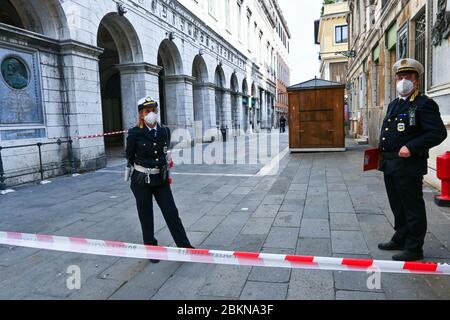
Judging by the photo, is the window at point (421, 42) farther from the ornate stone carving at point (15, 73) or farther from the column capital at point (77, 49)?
the ornate stone carving at point (15, 73)

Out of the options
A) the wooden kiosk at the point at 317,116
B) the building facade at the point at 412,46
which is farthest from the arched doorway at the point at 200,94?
the building facade at the point at 412,46

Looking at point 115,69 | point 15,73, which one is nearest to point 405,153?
point 15,73

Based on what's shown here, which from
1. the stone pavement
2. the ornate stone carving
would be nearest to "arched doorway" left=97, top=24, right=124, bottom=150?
the ornate stone carving

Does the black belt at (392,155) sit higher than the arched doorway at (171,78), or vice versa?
the arched doorway at (171,78)

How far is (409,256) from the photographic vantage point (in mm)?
3551

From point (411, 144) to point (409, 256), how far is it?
1093 mm

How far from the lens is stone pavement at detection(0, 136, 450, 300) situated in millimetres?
3098

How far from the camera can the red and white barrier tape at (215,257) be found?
2.94 meters

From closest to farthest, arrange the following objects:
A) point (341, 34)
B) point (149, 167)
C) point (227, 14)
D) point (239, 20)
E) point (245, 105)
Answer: point (149, 167), point (227, 14), point (239, 20), point (245, 105), point (341, 34)

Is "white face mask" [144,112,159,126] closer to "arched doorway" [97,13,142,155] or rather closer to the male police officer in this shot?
the male police officer

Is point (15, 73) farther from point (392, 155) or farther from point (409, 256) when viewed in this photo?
point (409, 256)

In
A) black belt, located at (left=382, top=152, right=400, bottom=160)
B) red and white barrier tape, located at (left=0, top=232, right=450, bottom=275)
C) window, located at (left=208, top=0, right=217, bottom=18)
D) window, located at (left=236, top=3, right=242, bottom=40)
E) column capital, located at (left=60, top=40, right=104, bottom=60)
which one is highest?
window, located at (left=236, top=3, right=242, bottom=40)

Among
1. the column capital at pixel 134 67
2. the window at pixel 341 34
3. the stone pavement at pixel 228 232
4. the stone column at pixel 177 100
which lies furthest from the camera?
the window at pixel 341 34

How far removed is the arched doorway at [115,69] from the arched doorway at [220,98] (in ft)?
21.2
